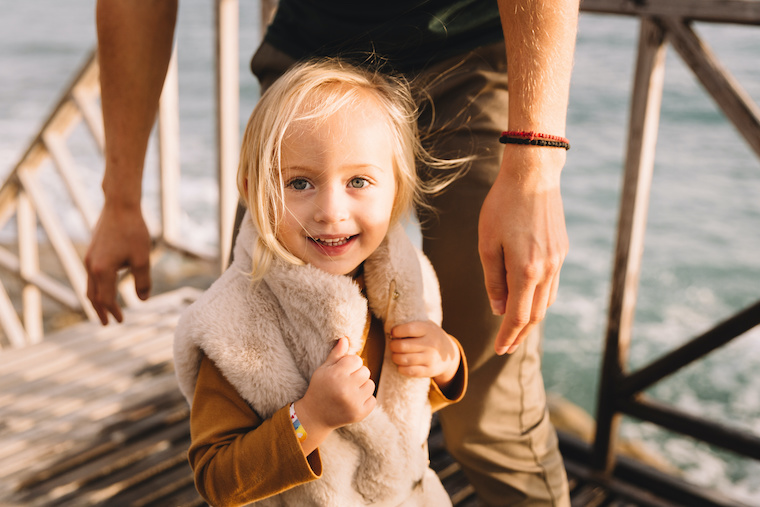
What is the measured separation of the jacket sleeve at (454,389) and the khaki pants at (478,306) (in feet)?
0.19

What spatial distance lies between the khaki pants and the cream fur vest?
114 mm

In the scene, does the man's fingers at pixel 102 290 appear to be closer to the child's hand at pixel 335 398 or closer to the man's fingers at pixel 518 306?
the child's hand at pixel 335 398

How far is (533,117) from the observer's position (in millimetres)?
873

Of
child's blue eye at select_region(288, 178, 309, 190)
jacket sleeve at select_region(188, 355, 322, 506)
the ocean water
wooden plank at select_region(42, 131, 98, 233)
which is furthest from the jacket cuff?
the ocean water

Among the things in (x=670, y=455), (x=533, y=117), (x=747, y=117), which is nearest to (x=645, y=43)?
(x=747, y=117)

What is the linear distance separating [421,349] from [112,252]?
0.61m

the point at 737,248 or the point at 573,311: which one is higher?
the point at 737,248

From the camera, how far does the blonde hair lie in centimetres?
93

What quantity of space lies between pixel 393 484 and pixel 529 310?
340mm

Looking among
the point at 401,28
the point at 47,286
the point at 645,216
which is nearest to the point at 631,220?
the point at 645,216

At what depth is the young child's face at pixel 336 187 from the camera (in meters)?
0.91

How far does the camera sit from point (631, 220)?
1.79 meters

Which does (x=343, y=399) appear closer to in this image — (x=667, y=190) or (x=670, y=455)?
(x=670, y=455)

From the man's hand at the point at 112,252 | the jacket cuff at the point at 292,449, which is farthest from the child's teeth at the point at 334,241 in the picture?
the man's hand at the point at 112,252
